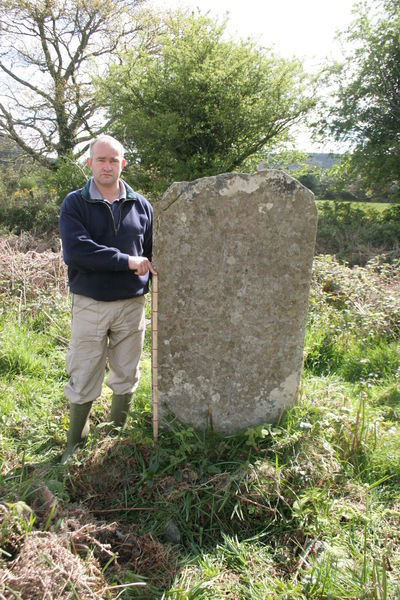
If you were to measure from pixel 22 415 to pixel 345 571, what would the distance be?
2326 millimetres

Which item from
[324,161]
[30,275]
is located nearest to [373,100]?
[324,161]

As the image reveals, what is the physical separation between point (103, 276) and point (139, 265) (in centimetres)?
25

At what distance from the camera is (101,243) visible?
2.64 metres

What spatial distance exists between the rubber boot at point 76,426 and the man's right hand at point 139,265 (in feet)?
3.11

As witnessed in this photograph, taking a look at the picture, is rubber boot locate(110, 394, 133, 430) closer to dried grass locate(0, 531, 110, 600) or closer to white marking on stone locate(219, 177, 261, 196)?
dried grass locate(0, 531, 110, 600)

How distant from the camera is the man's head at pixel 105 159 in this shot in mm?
2504

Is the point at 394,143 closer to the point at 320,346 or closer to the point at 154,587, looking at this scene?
the point at 320,346

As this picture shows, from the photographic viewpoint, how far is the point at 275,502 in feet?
7.86

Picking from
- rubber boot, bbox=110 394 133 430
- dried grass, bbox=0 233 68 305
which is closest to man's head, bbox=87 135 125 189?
rubber boot, bbox=110 394 133 430

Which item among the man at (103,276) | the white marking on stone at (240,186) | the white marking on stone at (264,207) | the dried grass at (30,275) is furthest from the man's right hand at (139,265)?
the dried grass at (30,275)

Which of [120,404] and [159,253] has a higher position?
[159,253]

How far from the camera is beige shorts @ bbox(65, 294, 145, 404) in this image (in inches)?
106

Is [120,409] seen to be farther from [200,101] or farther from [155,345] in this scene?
[200,101]

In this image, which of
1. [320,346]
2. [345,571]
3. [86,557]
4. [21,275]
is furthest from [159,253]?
[21,275]
